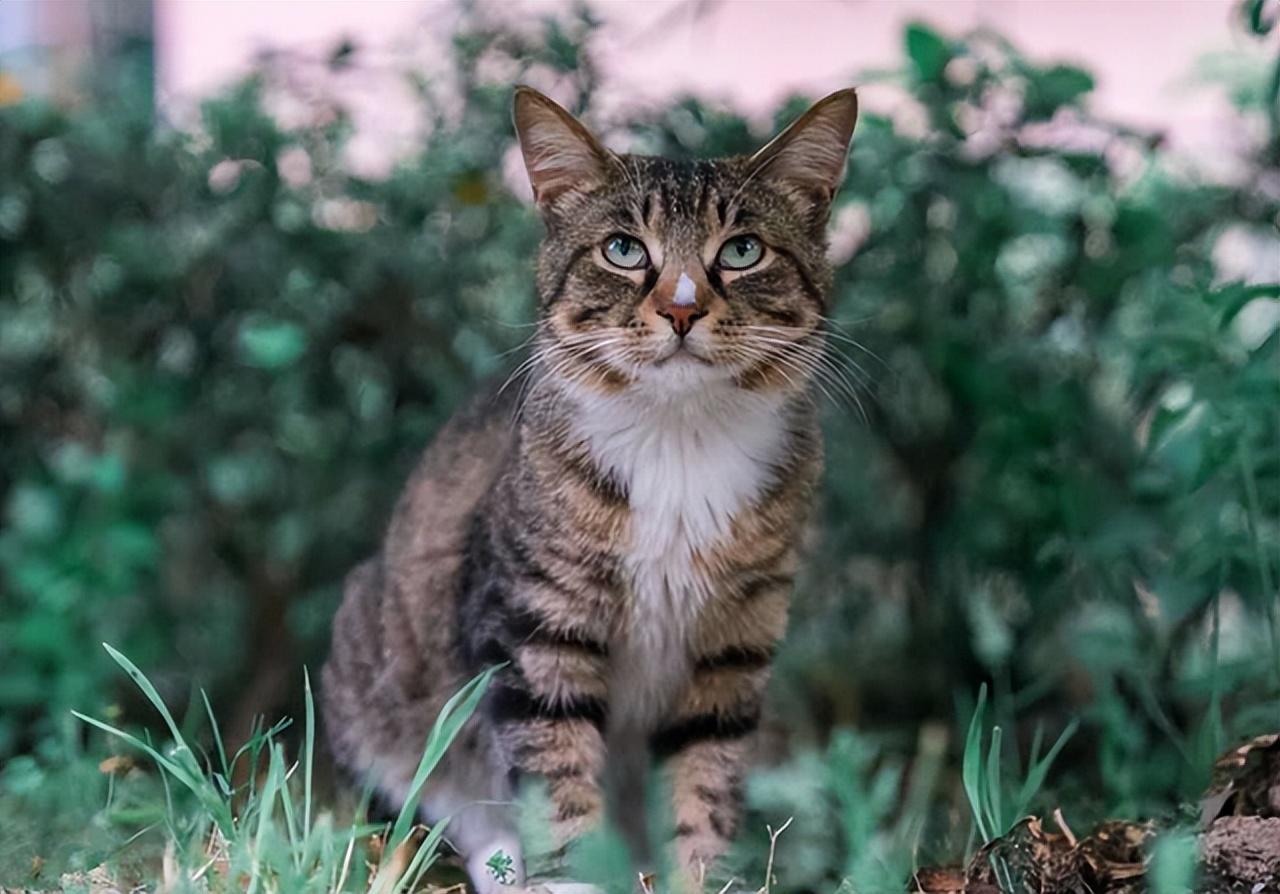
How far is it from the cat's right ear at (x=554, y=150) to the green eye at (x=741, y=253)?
259 mm

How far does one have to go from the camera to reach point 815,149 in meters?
2.61

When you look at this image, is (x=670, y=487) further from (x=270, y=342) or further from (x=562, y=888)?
(x=270, y=342)

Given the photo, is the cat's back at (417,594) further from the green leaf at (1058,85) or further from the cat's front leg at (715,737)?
the green leaf at (1058,85)

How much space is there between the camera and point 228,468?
389 cm

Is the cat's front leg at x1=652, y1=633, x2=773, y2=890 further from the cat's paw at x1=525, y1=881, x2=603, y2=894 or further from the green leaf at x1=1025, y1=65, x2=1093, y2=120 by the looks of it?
the green leaf at x1=1025, y1=65, x2=1093, y2=120

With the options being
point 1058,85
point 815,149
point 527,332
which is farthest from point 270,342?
point 1058,85

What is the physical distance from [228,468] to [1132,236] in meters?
2.27

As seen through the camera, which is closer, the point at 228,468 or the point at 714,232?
the point at 714,232

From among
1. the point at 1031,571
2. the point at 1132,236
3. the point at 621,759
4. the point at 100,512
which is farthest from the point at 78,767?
the point at 1132,236

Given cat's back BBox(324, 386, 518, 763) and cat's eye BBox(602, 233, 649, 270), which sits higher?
cat's eye BBox(602, 233, 649, 270)

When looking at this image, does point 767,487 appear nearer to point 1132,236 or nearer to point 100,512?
point 1132,236

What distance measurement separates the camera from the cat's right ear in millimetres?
2574

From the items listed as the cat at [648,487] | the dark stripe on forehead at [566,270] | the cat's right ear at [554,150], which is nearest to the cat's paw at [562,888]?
the cat at [648,487]

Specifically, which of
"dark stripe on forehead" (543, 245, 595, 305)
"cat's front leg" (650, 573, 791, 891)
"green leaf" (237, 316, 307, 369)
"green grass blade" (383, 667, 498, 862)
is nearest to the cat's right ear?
"dark stripe on forehead" (543, 245, 595, 305)
